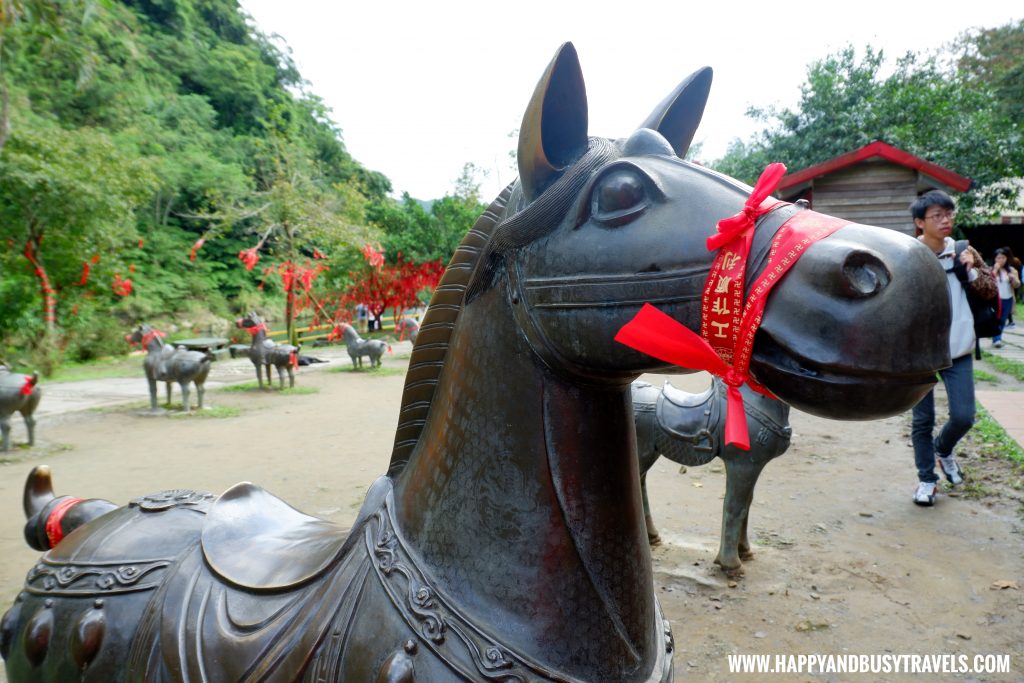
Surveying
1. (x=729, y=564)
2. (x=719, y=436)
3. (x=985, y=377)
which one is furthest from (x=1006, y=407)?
(x=719, y=436)

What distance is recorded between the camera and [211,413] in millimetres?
8391

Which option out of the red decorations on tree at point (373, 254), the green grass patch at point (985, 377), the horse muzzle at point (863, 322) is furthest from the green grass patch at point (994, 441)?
the red decorations on tree at point (373, 254)

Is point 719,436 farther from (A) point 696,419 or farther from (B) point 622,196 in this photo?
(B) point 622,196

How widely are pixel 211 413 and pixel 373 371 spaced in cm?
435

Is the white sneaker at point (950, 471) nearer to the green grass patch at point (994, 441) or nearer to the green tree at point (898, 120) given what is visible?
the green grass patch at point (994, 441)

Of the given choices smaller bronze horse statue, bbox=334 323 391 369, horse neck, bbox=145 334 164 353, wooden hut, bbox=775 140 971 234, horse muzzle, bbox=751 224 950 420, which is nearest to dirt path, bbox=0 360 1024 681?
horse neck, bbox=145 334 164 353

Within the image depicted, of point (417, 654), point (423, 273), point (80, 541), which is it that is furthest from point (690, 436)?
point (423, 273)

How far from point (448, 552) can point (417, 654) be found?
17 centimetres

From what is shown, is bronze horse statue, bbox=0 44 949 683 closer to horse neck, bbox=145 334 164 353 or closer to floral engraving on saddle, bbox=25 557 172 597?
floral engraving on saddle, bbox=25 557 172 597

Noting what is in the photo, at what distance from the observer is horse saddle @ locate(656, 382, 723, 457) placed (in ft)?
10.5

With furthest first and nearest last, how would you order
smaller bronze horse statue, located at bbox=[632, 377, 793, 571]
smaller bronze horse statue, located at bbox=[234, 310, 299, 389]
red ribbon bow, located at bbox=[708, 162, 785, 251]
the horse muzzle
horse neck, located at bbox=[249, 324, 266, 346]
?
horse neck, located at bbox=[249, 324, 266, 346] < smaller bronze horse statue, located at bbox=[234, 310, 299, 389] < smaller bronze horse statue, located at bbox=[632, 377, 793, 571] < red ribbon bow, located at bbox=[708, 162, 785, 251] < the horse muzzle

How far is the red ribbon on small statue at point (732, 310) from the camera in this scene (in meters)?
0.75

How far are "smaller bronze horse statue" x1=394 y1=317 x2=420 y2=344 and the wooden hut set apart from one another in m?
8.65

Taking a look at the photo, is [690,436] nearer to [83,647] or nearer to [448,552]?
[448,552]
